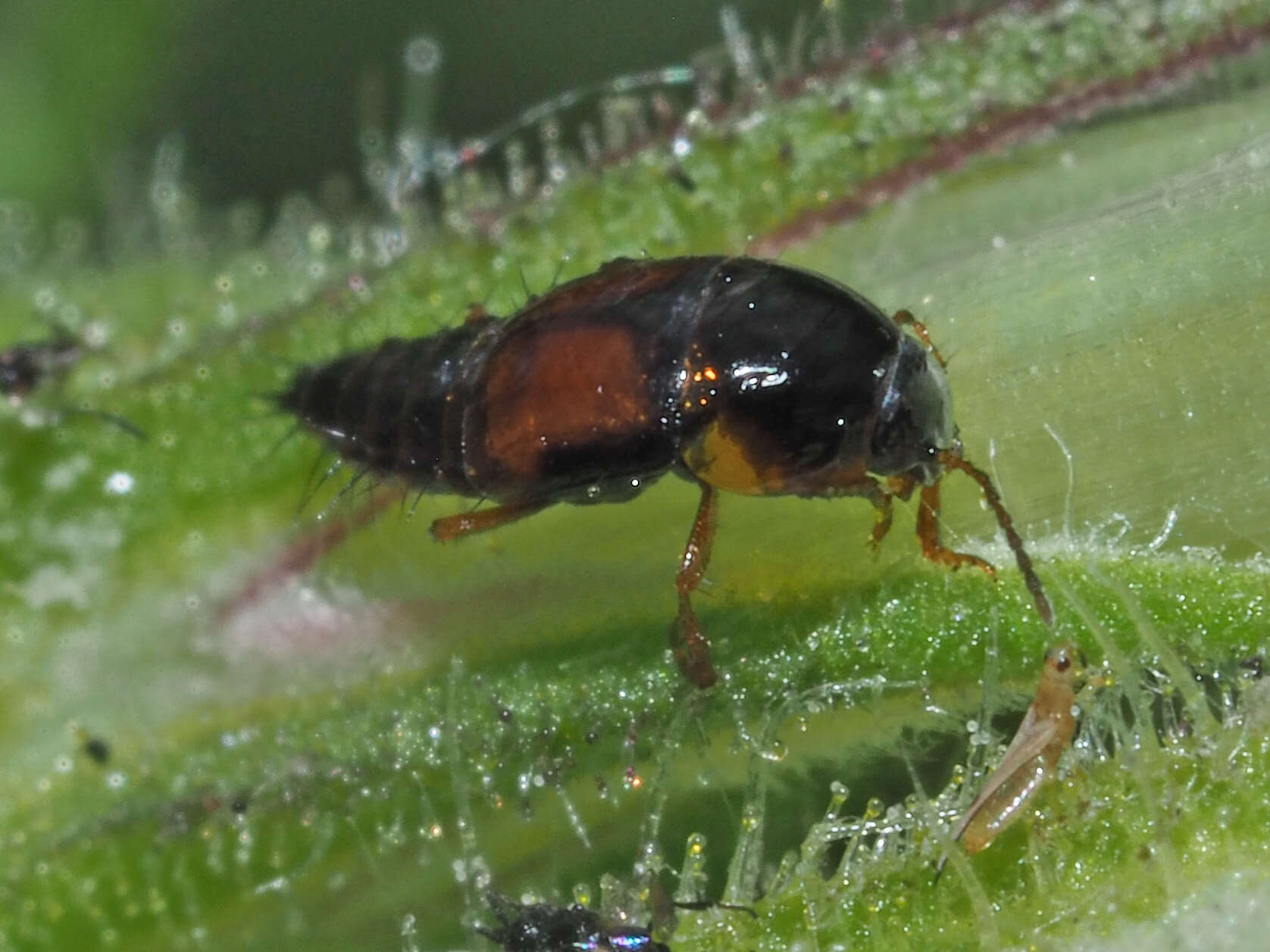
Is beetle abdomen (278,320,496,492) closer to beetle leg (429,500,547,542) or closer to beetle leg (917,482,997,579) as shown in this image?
beetle leg (429,500,547,542)

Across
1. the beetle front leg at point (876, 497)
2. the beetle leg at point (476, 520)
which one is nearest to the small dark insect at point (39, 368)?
the beetle leg at point (476, 520)

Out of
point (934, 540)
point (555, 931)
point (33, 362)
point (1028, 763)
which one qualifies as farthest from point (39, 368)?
point (1028, 763)

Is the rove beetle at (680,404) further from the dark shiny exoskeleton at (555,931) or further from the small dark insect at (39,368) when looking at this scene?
the small dark insect at (39,368)

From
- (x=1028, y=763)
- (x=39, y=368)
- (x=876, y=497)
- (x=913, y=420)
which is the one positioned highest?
(x=39, y=368)

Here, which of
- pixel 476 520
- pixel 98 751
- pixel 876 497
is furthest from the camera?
pixel 98 751

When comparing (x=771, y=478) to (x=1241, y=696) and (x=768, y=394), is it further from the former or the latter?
(x=1241, y=696)

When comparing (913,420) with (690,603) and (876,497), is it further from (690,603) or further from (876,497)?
(690,603)
